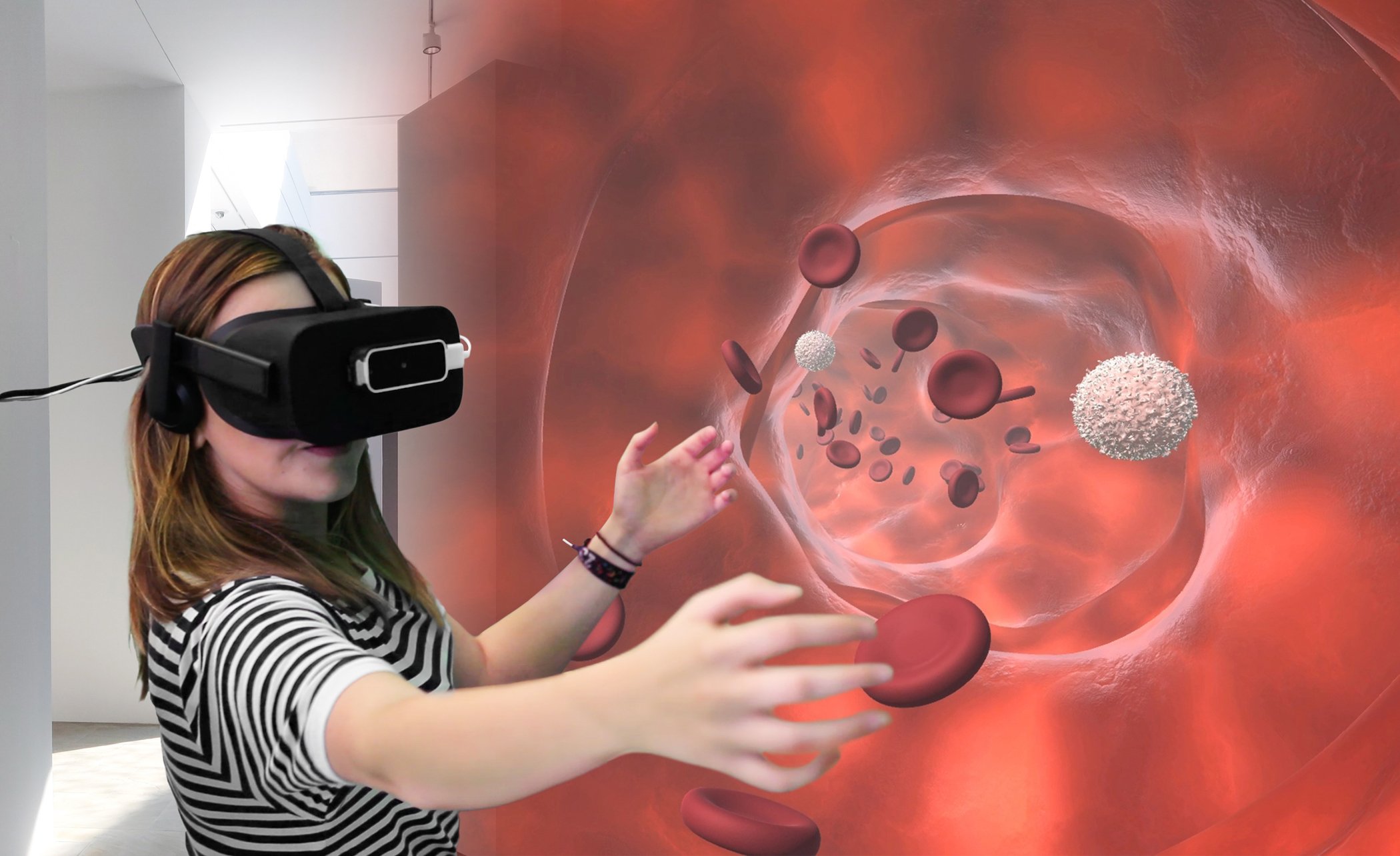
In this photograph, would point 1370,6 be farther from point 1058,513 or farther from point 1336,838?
point 1336,838

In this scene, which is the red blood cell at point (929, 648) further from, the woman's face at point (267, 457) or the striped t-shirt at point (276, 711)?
the woman's face at point (267, 457)

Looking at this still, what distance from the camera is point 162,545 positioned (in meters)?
0.79

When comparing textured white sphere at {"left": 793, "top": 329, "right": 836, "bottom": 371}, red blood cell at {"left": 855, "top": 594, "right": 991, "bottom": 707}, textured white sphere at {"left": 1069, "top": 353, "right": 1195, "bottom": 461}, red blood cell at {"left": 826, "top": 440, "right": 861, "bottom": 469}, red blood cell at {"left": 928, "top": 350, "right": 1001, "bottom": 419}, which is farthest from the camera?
red blood cell at {"left": 826, "top": 440, "right": 861, "bottom": 469}

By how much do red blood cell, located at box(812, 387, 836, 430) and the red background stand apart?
1.15 feet

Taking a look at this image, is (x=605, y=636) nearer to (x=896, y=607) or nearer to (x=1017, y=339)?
(x=896, y=607)

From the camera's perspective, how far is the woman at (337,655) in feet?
1.57

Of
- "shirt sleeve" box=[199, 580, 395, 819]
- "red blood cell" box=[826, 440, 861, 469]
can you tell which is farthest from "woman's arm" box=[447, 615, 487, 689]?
"red blood cell" box=[826, 440, 861, 469]

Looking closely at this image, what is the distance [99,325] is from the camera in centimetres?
319

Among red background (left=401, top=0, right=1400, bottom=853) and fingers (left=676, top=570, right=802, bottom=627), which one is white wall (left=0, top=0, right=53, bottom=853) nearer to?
red background (left=401, top=0, right=1400, bottom=853)

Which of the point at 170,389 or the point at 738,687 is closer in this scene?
the point at 738,687

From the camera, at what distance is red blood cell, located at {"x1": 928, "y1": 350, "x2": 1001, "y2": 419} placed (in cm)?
187

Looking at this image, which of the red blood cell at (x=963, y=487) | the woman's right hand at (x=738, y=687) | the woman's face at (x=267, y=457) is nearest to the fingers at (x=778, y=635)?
the woman's right hand at (x=738, y=687)

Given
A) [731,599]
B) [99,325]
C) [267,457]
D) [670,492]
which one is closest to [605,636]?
[670,492]

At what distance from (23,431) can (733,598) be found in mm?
1778
